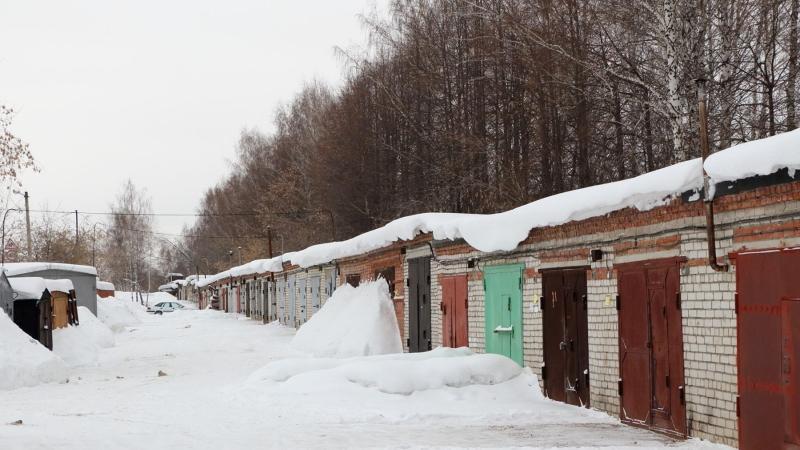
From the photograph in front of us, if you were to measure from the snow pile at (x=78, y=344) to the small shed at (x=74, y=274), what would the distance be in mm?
5578

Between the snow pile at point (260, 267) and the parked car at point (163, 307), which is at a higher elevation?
the snow pile at point (260, 267)

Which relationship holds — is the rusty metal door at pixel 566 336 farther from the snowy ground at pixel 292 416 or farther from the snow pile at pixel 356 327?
the snow pile at pixel 356 327

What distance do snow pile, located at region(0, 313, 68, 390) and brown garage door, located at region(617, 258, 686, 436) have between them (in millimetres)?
11420

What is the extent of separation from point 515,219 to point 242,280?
147 feet

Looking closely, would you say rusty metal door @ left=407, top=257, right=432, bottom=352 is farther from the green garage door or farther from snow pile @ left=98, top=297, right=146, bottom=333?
snow pile @ left=98, top=297, right=146, bottom=333

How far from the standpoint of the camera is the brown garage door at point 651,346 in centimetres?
1000

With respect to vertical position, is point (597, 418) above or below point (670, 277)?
below

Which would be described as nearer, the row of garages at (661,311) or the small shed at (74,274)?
the row of garages at (661,311)

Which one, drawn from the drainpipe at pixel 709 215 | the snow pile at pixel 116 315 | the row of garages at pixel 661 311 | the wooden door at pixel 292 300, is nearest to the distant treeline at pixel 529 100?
the wooden door at pixel 292 300

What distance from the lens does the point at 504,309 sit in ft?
48.0

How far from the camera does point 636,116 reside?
2356 centimetres

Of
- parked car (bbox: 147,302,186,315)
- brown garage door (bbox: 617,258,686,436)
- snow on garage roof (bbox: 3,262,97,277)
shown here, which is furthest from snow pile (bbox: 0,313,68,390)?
parked car (bbox: 147,302,186,315)

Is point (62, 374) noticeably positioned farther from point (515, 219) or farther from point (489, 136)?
point (489, 136)

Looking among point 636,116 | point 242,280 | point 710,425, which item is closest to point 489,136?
point 636,116
